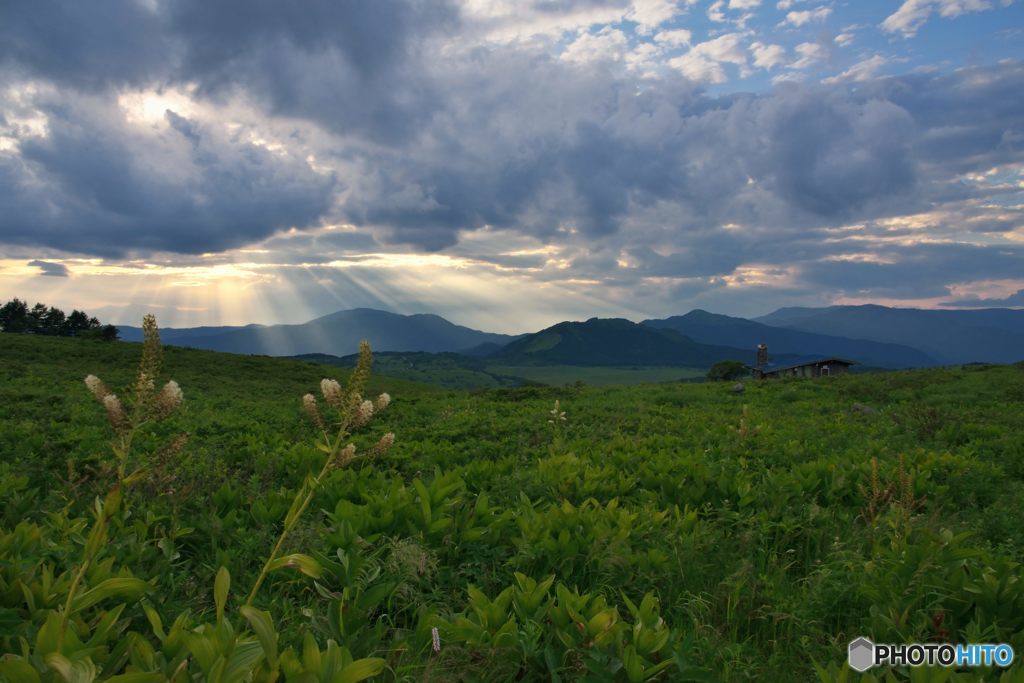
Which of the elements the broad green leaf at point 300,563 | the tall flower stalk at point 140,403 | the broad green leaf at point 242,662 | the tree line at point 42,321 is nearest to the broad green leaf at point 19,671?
the tall flower stalk at point 140,403

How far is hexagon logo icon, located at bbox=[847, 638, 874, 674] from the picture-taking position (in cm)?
355

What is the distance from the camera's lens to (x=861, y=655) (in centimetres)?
369

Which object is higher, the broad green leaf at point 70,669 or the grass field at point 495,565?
the broad green leaf at point 70,669

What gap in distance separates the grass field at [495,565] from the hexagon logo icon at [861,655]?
19 centimetres

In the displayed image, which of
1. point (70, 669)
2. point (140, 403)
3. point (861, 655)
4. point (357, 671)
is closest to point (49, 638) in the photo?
point (70, 669)

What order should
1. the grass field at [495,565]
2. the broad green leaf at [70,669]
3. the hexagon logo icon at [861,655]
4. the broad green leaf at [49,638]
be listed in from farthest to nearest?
1. the hexagon logo icon at [861,655]
2. the grass field at [495,565]
3. the broad green leaf at [49,638]
4. the broad green leaf at [70,669]

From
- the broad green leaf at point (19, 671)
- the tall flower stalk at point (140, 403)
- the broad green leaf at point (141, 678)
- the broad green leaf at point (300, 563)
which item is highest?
the tall flower stalk at point (140, 403)

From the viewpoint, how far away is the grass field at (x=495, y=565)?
300 cm

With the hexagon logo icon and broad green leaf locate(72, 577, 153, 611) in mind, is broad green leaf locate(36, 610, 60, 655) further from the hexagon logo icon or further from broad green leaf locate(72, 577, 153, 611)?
the hexagon logo icon

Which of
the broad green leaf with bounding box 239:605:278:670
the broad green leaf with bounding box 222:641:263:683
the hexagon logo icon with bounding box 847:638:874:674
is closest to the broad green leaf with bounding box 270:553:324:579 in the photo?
Answer: the broad green leaf with bounding box 239:605:278:670

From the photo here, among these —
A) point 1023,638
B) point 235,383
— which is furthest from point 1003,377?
point 235,383

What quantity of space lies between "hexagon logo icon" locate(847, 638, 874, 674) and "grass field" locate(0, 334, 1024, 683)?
187mm

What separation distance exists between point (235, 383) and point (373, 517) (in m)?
31.7

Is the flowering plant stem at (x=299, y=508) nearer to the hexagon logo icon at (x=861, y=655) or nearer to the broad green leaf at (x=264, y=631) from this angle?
the broad green leaf at (x=264, y=631)
